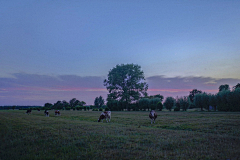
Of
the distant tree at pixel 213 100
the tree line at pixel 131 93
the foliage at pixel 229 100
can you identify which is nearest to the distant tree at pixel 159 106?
the tree line at pixel 131 93

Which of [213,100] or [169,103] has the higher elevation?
[213,100]

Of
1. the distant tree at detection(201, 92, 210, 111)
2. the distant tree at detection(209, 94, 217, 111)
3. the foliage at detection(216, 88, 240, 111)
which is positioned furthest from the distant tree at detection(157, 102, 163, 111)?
the foliage at detection(216, 88, 240, 111)

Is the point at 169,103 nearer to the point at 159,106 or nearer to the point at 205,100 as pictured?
the point at 159,106

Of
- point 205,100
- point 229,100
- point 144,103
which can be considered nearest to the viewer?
point 229,100

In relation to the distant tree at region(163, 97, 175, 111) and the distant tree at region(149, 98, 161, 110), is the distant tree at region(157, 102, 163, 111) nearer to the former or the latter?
the distant tree at region(149, 98, 161, 110)

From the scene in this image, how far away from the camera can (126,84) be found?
229ft

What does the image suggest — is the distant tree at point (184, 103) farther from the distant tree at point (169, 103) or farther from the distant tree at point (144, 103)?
the distant tree at point (144, 103)

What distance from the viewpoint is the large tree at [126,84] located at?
6840 cm

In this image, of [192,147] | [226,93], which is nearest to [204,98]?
[226,93]

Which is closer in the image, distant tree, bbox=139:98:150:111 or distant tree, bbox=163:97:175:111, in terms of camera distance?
distant tree, bbox=163:97:175:111

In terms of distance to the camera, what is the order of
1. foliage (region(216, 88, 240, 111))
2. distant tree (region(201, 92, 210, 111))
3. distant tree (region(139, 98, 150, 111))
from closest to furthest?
foliage (region(216, 88, 240, 111)) < distant tree (region(201, 92, 210, 111)) < distant tree (region(139, 98, 150, 111))

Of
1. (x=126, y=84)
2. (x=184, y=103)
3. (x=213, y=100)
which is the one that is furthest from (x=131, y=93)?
(x=213, y=100)

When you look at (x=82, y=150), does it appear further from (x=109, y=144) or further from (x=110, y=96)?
(x=110, y=96)

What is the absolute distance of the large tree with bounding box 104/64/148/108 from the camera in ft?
224
